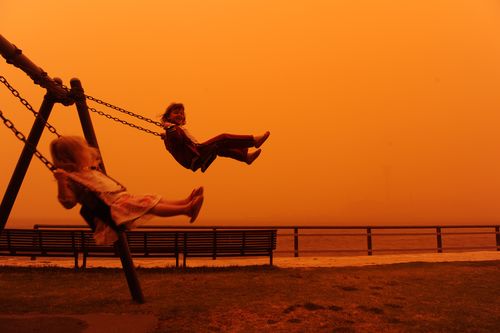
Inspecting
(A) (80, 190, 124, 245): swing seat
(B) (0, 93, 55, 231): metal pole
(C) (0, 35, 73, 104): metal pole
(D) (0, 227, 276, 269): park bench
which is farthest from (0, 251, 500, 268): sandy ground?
(A) (80, 190, 124, 245): swing seat

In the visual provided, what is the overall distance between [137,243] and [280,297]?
3.63m

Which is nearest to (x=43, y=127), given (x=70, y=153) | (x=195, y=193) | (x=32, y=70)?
(x=32, y=70)

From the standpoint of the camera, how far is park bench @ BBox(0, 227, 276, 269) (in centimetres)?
820

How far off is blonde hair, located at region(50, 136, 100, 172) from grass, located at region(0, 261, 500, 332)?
9.00 feet

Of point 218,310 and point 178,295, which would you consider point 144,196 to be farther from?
point 178,295

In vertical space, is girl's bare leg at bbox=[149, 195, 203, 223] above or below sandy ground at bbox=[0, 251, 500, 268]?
above

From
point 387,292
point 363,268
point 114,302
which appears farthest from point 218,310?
point 363,268

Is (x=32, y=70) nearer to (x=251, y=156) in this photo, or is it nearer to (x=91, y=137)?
(x=91, y=137)

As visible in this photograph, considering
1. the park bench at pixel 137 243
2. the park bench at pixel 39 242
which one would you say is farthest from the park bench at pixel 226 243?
the park bench at pixel 39 242

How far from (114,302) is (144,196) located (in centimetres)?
382

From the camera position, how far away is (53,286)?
275 inches

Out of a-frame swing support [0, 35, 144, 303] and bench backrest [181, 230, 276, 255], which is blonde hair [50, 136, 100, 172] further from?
bench backrest [181, 230, 276, 255]

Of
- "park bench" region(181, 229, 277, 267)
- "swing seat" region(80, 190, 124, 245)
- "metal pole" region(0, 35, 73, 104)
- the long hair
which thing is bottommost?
"park bench" region(181, 229, 277, 267)

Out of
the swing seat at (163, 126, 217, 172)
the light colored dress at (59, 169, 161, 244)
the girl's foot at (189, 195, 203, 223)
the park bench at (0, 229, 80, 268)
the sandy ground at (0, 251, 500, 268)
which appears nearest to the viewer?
the light colored dress at (59, 169, 161, 244)
